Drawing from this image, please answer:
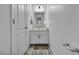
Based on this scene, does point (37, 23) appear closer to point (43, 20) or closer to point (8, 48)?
point (43, 20)

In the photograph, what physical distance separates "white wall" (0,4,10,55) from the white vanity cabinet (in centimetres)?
189

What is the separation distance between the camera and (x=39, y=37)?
3.08 meters

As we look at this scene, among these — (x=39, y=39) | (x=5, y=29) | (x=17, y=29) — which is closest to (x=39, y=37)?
(x=39, y=39)

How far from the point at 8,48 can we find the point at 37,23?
2667mm

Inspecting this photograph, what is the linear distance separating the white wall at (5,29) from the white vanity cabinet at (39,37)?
1893 mm

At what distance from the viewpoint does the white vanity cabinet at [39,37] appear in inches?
122

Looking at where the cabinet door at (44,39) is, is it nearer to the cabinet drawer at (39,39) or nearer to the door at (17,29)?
the cabinet drawer at (39,39)

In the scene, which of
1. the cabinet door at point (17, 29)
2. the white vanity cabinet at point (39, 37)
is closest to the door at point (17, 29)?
the cabinet door at point (17, 29)

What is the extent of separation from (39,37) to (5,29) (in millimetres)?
1970

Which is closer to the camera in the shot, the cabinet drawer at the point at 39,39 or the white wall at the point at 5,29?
the white wall at the point at 5,29

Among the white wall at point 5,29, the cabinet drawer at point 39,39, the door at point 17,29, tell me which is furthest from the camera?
the cabinet drawer at point 39,39

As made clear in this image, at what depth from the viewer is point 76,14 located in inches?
31.0

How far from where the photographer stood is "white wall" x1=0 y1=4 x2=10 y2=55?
1151 millimetres

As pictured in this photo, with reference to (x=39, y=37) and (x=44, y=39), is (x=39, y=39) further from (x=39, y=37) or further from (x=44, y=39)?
(x=44, y=39)
